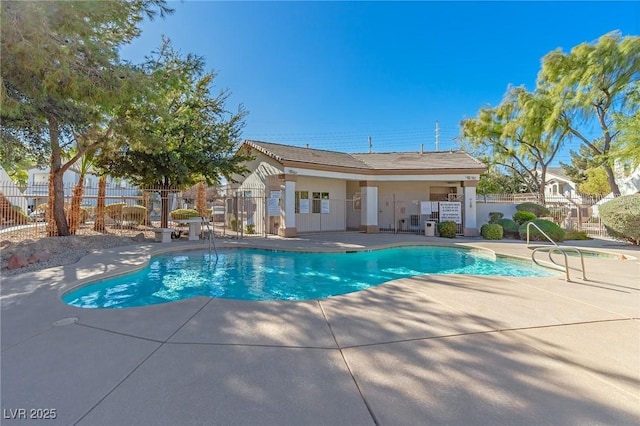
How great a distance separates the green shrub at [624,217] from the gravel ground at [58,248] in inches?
759

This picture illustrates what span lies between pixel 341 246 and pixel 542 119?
20500 millimetres

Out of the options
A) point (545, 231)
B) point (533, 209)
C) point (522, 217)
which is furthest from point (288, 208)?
point (533, 209)

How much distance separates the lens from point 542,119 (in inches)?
834

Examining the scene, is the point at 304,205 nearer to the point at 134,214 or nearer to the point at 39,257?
the point at 134,214

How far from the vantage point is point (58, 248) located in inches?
348

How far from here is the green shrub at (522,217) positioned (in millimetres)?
15266

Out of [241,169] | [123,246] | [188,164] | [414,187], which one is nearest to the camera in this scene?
[123,246]

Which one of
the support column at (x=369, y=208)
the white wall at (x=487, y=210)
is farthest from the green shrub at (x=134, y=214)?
the white wall at (x=487, y=210)

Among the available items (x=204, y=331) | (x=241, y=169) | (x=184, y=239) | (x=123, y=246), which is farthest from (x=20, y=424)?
(x=241, y=169)

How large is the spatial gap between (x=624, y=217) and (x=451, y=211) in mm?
6558

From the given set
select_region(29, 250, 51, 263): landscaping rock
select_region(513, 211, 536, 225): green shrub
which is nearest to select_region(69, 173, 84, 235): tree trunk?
select_region(29, 250, 51, 263): landscaping rock

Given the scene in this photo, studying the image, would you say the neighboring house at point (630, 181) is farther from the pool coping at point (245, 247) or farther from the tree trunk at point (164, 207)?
the tree trunk at point (164, 207)

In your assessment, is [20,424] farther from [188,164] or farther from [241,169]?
[241,169]

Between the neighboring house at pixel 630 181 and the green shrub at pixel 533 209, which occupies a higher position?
the neighboring house at pixel 630 181
